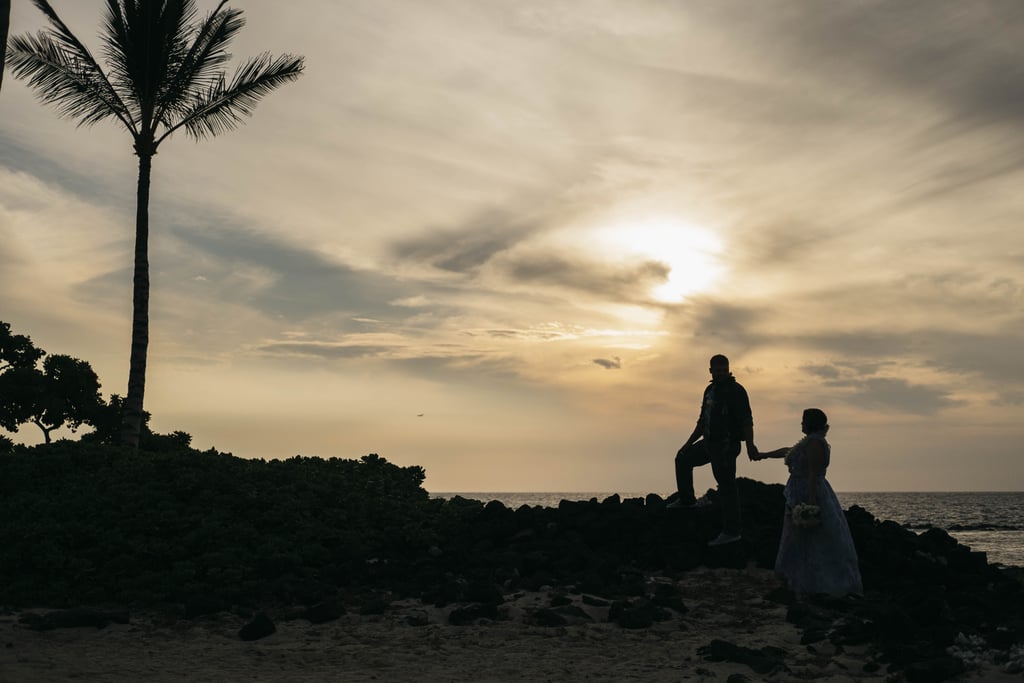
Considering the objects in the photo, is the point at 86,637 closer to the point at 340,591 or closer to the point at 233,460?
the point at 340,591

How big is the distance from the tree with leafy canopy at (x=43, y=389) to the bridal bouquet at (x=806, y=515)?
29405mm

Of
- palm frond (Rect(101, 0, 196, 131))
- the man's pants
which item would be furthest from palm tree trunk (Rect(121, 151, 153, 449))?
the man's pants

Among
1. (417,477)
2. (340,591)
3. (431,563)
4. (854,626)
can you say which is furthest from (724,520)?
(417,477)

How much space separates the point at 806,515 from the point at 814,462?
0.67 m

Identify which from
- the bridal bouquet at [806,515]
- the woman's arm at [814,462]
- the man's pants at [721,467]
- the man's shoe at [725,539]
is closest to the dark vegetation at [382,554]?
the man's shoe at [725,539]

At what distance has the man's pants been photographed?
1304cm

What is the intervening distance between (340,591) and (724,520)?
5.87 meters

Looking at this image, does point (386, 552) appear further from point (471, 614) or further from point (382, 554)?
point (471, 614)

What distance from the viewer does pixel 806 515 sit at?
37.7 feet

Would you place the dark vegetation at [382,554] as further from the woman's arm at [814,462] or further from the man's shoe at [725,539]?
the woman's arm at [814,462]

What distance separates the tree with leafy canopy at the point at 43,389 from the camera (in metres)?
32.8

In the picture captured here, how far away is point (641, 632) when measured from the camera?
11.7 meters

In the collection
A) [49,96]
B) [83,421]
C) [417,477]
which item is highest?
[49,96]

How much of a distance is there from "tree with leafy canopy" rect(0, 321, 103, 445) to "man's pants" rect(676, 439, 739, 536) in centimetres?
2670
